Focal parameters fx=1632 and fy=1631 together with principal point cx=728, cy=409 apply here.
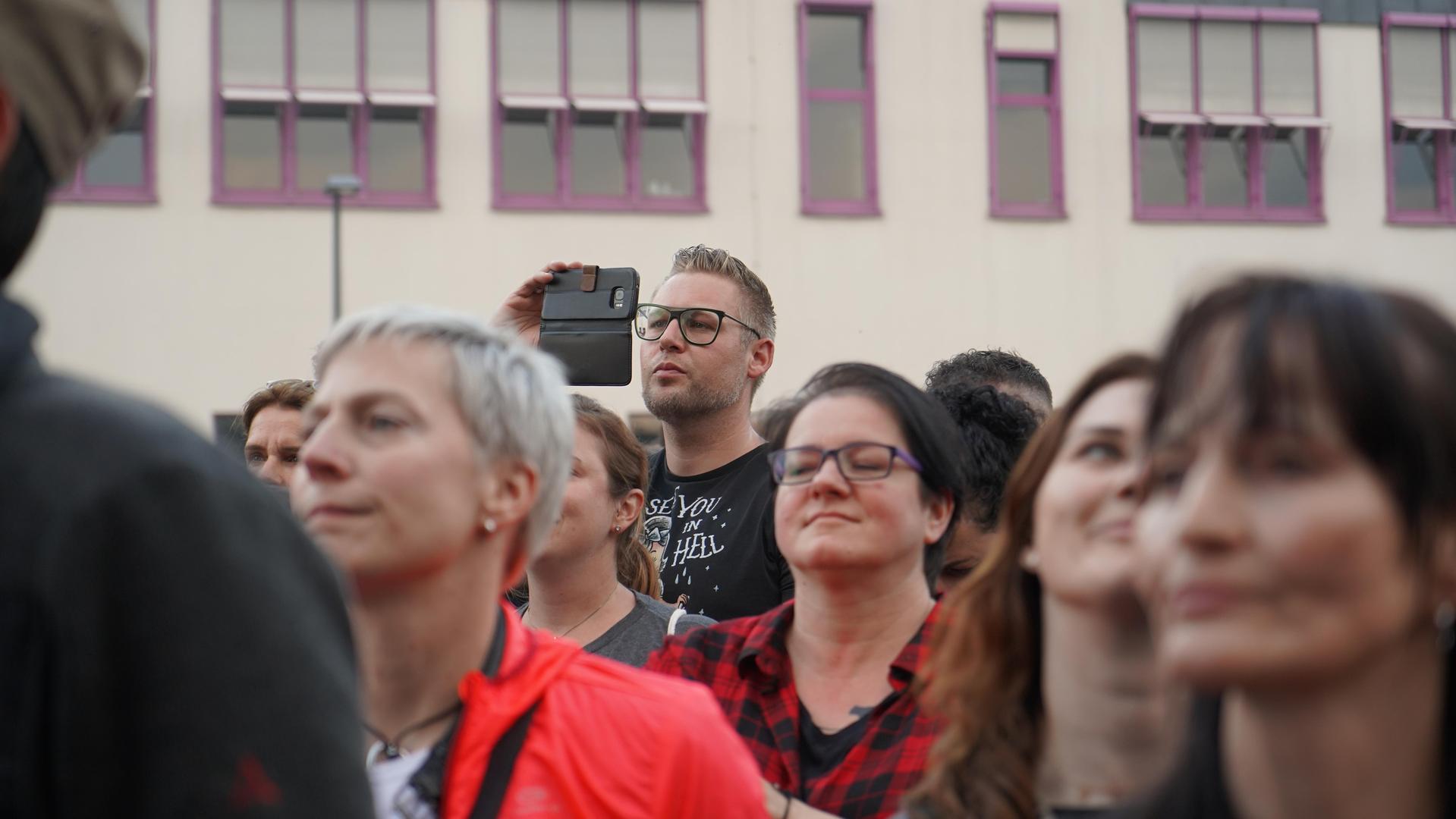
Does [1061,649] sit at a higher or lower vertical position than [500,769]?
higher

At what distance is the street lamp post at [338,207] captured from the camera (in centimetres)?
1694

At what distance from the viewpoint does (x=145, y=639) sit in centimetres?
130

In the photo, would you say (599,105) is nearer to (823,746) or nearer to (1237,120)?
(1237,120)

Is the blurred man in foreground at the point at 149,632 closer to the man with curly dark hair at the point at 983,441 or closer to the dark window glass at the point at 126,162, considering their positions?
the man with curly dark hair at the point at 983,441

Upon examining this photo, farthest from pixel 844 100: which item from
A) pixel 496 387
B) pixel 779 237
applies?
pixel 496 387

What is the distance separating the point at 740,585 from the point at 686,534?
0.41m

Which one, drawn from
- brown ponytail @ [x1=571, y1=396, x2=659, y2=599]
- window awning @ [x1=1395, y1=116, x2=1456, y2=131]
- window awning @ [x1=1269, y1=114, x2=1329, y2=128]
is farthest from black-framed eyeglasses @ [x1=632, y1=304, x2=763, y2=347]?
window awning @ [x1=1395, y1=116, x2=1456, y2=131]

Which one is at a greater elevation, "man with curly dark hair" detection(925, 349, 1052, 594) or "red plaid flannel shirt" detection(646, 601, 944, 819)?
"man with curly dark hair" detection(925, 349, 1052, 594)

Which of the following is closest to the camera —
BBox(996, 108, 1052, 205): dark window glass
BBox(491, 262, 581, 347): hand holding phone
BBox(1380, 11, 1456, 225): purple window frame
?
BBox(491, 262, 581, 347): hand holding phone

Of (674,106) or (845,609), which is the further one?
(674,106)

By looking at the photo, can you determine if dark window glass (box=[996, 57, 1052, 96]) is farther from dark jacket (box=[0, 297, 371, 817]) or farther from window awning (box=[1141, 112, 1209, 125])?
dark jacket (box=[0, 297, 371, 817])

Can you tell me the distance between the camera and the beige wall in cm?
1795

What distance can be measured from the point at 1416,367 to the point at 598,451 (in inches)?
123

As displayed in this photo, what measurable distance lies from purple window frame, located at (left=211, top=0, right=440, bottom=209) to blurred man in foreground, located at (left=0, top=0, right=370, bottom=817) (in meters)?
17.3
